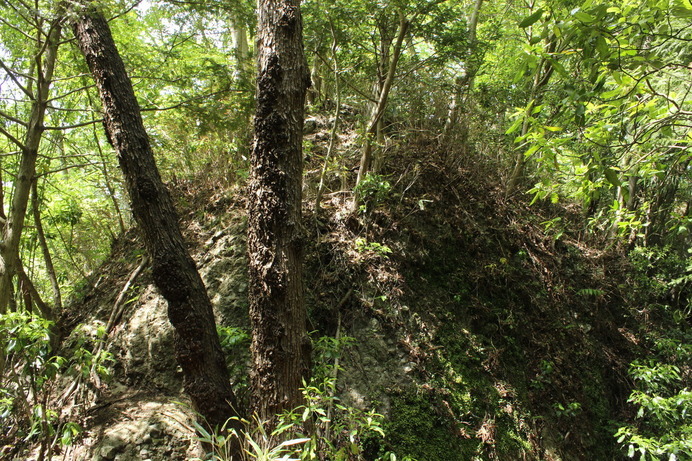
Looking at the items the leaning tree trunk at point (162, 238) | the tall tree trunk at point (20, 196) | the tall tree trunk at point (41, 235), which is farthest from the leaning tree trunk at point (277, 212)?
the tall tree trunk at point (41, 235)

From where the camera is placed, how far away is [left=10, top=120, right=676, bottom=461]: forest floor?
10.6ft

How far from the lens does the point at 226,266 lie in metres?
4.20

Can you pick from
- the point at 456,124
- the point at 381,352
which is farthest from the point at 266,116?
the point at 456,124

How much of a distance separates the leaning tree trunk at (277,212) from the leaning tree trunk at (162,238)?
1.33 feet

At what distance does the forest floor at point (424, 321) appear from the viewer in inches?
128

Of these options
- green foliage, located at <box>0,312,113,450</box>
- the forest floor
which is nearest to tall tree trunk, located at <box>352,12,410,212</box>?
the forest floor

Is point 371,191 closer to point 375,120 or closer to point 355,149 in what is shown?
→ point 375,120

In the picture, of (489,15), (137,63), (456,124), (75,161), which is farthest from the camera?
(489,15)

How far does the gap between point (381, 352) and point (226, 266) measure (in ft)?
6.75

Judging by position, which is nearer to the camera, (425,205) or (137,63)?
(137,63)

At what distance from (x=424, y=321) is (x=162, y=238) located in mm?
2775

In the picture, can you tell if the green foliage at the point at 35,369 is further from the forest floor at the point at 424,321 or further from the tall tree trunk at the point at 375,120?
the tall tree trunk at the point at 375,120

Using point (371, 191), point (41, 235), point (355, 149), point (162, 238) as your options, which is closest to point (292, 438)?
point (162, 238)

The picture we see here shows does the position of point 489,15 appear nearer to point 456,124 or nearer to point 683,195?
point 456,124
